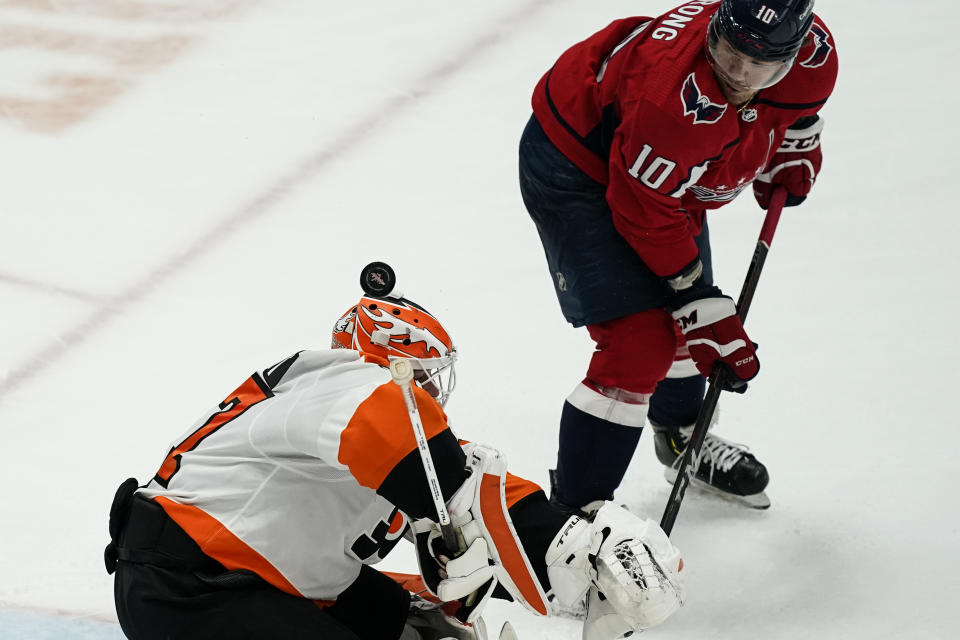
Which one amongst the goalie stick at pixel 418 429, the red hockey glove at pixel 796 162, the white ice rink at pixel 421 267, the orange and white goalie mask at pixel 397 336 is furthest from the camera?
the red hockey glove at pixel 796 162

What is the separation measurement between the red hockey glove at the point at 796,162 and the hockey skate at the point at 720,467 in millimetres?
597

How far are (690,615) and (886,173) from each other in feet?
6.02

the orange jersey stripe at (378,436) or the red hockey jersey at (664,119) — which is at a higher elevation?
the red hockey jersey at (664,119)

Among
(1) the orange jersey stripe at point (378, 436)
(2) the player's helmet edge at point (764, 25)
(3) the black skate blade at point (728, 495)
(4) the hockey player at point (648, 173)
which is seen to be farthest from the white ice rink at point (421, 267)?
(2) the player's helmet edge at point (764, 25)

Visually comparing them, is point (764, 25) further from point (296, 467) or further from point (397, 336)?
point (296, 467)

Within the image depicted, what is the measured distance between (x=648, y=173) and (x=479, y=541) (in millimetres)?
811

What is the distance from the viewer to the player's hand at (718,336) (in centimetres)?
214

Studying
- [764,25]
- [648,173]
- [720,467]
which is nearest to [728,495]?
[720,467]

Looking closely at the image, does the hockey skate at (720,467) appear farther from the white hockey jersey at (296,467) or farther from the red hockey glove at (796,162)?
the white hockey jersey at (296,467)

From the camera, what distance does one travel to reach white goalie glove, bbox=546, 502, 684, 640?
4.61 ft

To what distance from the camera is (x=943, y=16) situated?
13.8 feet

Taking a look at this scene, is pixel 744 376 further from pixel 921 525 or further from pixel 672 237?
pixel 921 525

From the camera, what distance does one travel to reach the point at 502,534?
57.5 inches

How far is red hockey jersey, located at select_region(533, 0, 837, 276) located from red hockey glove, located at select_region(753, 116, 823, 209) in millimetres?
128
